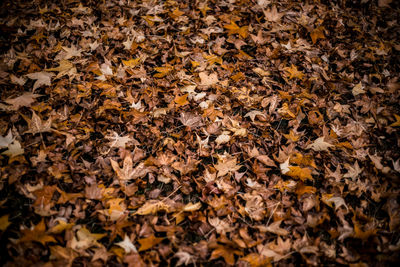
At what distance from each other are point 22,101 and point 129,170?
115 centimetres

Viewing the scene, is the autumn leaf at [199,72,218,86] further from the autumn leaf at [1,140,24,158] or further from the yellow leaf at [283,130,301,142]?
the autumn leaf at [1,140,24,158]

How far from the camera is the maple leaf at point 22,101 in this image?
1812mm

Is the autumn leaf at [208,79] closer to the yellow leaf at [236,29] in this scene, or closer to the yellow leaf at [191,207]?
the yellow leaf at [236,29]

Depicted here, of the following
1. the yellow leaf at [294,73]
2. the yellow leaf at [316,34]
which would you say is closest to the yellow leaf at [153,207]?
the yellow leaf at [294,73]

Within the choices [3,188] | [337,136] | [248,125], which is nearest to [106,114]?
[3,188]

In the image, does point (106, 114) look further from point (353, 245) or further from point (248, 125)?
point (353, 245)

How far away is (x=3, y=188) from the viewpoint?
1511 millimetres

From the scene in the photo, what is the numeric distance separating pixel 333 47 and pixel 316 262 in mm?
2363

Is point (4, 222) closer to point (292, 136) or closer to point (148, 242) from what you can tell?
point (148, 242)

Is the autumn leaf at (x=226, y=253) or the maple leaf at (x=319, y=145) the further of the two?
the maple leaf at (x=319, y=145)

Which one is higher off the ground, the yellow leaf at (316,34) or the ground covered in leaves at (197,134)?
the yellow leaf at (316,34)

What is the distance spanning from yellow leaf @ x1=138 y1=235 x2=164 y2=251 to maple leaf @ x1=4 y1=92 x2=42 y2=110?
1532mm

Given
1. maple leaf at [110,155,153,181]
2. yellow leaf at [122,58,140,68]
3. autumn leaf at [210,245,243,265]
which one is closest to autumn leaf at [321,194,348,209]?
autumn leaf at [210,245,243,265]

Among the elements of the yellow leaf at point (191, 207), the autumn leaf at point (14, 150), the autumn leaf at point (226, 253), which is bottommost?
the autumn leaf at point (226, 253)
